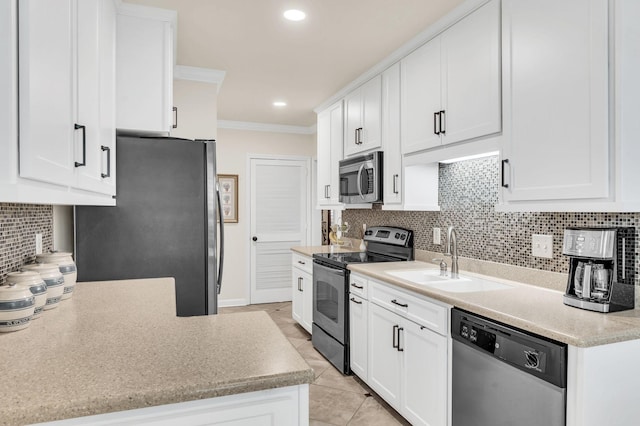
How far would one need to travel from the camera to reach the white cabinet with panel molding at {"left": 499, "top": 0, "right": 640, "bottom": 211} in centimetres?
147

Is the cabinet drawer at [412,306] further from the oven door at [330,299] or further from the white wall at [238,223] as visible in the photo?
the white wall at [238,223]

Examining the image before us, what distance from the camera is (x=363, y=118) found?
3467 mm

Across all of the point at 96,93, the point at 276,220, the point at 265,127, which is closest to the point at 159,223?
the point at 96,93

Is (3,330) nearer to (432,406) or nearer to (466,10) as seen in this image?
(432,406)

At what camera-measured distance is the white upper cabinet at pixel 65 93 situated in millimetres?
817

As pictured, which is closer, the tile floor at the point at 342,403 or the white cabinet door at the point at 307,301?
the tile floor at the point at 342,403

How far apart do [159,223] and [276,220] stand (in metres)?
3.34

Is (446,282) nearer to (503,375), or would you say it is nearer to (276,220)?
(503,375)

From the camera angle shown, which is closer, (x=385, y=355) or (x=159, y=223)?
(x=159, y=223)

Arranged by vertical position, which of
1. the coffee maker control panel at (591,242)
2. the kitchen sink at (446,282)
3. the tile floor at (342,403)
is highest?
the coffee maker control panel at (591,242)

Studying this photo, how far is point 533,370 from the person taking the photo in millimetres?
1458

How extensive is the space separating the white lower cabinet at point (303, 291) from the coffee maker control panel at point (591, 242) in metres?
2.44

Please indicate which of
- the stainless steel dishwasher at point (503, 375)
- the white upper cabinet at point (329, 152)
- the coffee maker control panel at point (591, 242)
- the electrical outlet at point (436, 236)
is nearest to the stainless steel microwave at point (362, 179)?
the white upper cabinet at point (329, 152)

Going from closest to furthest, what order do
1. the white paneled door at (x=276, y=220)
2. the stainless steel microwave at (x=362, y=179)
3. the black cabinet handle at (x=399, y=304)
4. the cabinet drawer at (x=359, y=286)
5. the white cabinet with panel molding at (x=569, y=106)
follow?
the white cabinet with panel molding at (x=569, y=106) → the black cabinet handle at (x=399, y=304) → the cabinet drawer at (x=359, y=286) → the stainless steel microwave at (x=362, y=179) → the white paneled door at (x=276, y=220)
